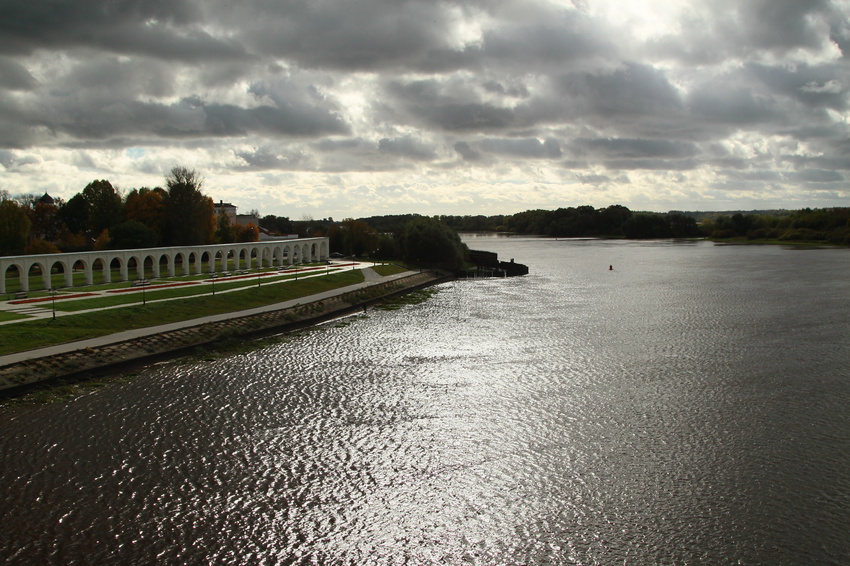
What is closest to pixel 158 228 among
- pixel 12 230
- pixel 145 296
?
pixel 12 230

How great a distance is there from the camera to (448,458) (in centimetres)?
1586

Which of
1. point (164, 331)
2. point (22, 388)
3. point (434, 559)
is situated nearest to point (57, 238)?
point (164, 331)

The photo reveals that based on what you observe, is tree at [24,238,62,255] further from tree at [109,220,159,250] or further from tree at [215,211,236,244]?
tree at [215,211,236,244]

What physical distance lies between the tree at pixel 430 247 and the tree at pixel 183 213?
2367 cm

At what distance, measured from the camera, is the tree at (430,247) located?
253ft

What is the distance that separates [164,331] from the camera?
28.1 metres

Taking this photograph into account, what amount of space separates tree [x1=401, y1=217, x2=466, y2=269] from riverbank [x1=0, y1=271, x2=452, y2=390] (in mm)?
30534

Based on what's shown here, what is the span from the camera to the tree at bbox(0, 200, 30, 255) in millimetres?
56875

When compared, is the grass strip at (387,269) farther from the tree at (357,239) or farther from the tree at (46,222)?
the tree at (46,222)

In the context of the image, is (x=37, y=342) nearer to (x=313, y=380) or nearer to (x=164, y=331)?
(x=164, y=331)

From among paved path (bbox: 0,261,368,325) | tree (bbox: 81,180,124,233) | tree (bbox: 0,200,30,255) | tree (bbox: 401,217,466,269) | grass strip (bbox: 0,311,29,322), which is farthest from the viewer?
tree (bbox: 401,217,466,269)

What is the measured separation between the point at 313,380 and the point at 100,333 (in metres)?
9.69

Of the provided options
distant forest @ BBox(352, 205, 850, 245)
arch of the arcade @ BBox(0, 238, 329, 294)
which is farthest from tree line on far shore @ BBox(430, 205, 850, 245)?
arch of the arcade @ BBox(0, 238, 329, 294)

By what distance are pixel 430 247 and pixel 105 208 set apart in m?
36.8
